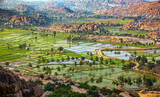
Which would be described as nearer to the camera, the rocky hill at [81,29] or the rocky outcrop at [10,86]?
the rocky outcrop at [10,86]

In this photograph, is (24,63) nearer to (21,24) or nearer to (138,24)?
(21,24)

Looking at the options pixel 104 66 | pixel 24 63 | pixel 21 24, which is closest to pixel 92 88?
pixel 104 66

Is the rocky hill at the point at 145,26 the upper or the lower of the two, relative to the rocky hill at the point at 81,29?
upper

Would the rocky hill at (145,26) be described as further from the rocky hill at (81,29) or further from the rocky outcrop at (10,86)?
the rocky outcrop at (10,86)

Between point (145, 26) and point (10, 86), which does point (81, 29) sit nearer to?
point (145, 26)

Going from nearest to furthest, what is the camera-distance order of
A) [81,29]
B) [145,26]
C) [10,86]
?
[10,86] → [81,29] → [145,26]

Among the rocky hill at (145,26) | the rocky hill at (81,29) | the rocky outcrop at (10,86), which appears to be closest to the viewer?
the rocky outcrop at (10,86)

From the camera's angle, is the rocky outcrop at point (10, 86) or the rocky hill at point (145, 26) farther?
the rocky hill at point (145, 26)

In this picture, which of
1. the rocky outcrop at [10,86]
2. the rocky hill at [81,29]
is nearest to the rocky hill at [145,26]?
the rocky hill at [81,29]

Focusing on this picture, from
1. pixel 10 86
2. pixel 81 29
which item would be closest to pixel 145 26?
pixel 81 29

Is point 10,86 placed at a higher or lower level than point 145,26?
lower

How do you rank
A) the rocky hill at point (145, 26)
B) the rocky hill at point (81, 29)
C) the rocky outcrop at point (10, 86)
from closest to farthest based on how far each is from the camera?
the rocky outcrop at point (10, 86) < the rocky hill at point (81, 29) < the rocky hill at point (145, 26)
